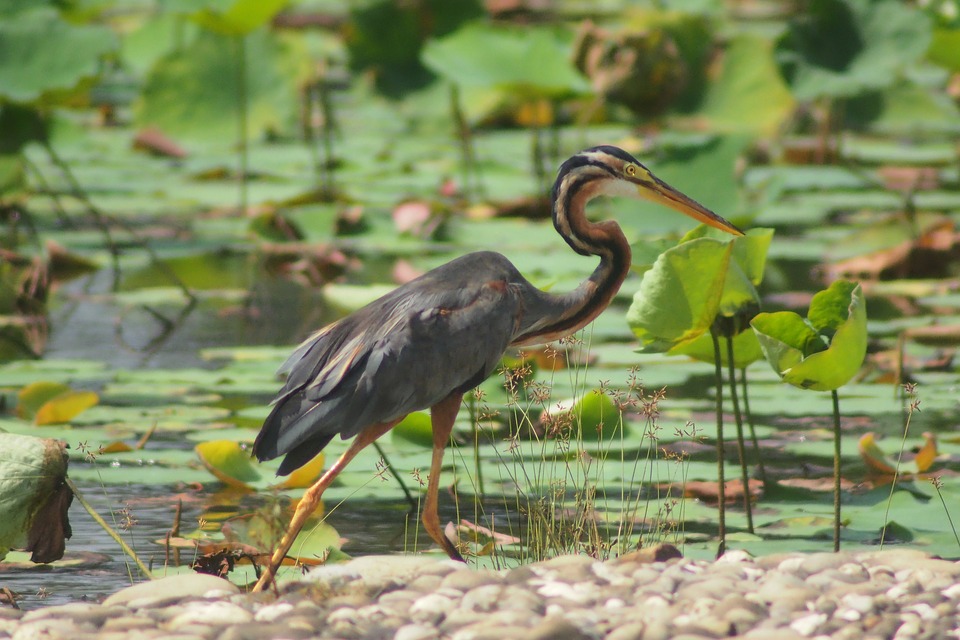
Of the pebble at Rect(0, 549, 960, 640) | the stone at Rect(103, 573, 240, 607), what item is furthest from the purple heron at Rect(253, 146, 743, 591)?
the pebble at Rect(0, 549, 960, 640)

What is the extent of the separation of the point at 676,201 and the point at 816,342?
0.81m

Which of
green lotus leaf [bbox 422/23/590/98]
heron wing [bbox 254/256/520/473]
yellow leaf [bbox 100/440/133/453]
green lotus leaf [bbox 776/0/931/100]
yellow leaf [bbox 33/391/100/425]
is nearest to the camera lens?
heron wing [bbox 254/256/520/473]

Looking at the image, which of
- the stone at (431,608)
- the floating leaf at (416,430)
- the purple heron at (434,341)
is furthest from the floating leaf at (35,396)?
the stone at (431,608)

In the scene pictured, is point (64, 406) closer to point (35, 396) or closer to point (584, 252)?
point (35, 396)

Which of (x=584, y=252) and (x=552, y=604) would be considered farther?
(x=584, y=252)

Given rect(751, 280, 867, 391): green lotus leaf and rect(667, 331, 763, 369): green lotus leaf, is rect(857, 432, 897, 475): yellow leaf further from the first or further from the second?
rect(751, 280, 867, 391): green lotus leaf

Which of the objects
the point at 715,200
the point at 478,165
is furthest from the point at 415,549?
the point at 478,165

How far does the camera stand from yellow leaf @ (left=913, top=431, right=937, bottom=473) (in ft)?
15.2

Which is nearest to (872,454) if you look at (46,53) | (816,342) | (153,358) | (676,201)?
(816,342)

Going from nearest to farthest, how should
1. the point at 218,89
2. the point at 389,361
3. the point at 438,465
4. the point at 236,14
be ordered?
the point at 389,361
the point at 438,465
the point at 236,14
the point at 218,89

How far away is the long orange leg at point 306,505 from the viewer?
143 inches

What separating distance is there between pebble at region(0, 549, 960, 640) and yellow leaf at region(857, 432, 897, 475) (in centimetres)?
93

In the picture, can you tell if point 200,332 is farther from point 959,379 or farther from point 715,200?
point 959,379

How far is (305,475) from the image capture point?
183 inches
